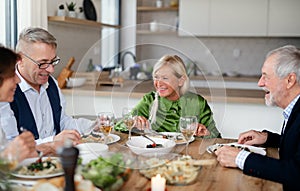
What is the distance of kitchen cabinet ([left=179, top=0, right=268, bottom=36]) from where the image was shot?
15.6 ft

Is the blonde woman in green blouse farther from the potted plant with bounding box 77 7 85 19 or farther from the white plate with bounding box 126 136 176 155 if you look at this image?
the potted plant with bounding box 77 7 85 19

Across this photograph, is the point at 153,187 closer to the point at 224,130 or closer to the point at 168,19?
the point at 224,130

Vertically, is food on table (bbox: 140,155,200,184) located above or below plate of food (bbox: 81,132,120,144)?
above

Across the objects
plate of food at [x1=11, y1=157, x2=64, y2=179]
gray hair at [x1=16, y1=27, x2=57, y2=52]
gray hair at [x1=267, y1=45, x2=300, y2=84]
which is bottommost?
plate of food at [x1=11, y1=157, x2=64, y2=179]

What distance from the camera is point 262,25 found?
476cm

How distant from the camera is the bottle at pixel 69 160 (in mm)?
874

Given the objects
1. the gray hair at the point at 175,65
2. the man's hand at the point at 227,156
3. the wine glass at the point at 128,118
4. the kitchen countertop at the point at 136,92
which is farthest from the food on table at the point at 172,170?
the kitchen countertop at the point at 136,92

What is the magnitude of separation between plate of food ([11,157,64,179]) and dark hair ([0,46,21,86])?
0.30 meters

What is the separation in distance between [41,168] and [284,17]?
410 cm

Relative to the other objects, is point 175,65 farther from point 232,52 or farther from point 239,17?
point 232,52

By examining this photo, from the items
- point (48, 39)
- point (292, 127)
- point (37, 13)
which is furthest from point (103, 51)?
point (292, 127)

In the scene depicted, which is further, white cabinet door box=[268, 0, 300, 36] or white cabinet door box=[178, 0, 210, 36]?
white cabinet door box=[178, 0, 210, 36]

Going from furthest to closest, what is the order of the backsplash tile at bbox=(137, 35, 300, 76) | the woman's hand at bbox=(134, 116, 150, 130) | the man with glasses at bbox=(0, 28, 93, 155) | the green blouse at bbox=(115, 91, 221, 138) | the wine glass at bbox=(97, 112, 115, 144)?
1. the backsplash tile at bbox=(137, 35, 300, 76)
2. the green blouse at bbox=(115, 91, 221, 138)
3. the woman's hand at bbox=(134, 116, 150, 130)
4. the man with glasses at bbox=(0, 28, 93, 155)
5. the wine glass at bbox=(97, 112, 115, 144)

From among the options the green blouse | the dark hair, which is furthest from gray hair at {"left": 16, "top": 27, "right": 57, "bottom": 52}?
the green blouse
